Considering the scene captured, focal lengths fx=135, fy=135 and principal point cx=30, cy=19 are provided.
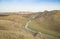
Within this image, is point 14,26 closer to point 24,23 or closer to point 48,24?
point 24,23

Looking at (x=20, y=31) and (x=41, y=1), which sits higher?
(x=41, y=1)

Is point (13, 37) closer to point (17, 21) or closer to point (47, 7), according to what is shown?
point (17, 21)

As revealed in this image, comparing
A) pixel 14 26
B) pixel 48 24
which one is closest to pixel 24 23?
pixel 14 26

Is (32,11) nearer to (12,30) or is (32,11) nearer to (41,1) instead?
(41,1)

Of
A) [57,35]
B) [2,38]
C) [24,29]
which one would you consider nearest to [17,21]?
[24,29]

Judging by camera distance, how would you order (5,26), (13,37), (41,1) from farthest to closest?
(41,1) < (5,26) < (13,37)

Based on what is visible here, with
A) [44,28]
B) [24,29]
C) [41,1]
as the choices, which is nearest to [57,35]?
[44,28]

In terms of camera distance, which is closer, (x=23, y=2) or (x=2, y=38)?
(x=2, y=38)

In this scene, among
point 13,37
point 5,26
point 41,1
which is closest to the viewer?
point 13,37

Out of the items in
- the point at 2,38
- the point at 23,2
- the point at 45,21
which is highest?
the point at 23,2
